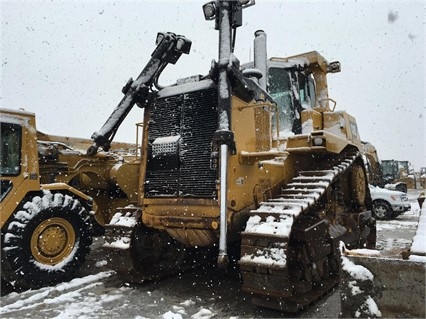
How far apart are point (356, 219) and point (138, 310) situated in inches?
144

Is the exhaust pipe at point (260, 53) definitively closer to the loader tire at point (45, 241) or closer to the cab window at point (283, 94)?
the cab window at point (283, 94)

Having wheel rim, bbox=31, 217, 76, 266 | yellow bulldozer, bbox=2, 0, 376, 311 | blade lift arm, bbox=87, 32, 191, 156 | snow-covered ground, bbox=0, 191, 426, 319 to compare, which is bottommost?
snow-covered ground, bbox=0, 191, 426, 319

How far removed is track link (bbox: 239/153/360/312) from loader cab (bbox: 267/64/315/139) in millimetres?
1541

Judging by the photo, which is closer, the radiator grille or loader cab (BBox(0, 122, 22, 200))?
the radiator grille

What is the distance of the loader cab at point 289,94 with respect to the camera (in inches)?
254

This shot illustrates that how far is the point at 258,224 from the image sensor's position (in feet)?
13.2

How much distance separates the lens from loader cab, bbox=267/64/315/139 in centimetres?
645

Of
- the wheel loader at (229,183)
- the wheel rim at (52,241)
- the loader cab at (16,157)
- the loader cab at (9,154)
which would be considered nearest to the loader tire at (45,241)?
the wheel rim at (52,241)

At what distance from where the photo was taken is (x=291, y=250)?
428cm

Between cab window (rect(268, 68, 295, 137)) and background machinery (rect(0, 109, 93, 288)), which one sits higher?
cab window (rect(268, 68, 295, 137))

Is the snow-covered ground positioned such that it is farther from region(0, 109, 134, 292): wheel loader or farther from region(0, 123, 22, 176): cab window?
region(0, 123, 22, 176): cab window

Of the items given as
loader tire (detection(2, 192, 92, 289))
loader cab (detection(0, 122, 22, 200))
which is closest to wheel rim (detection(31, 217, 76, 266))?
loader tire (detection(2, 192, 92, 289))

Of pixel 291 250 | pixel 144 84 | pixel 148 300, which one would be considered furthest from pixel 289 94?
pixel 148 300

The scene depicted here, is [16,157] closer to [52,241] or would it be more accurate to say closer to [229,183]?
[52,241]
